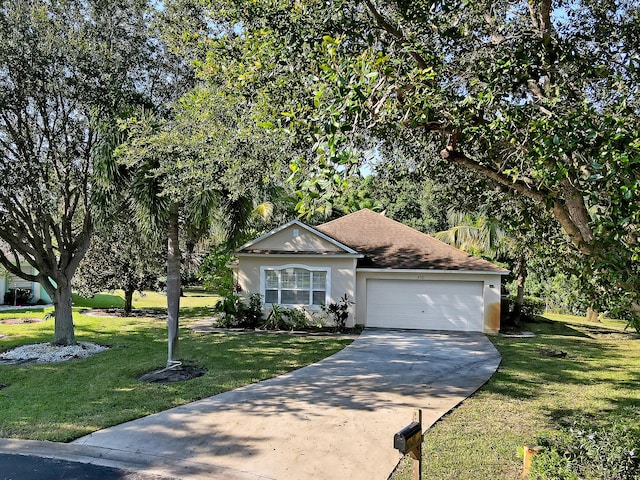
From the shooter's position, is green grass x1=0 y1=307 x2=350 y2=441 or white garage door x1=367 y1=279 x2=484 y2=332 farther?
white garage door x1=367 y1=279 x2=484 y2=332

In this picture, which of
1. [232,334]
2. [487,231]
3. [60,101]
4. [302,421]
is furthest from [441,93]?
[487,231]

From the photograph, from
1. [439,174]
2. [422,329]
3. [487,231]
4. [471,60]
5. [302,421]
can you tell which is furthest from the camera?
[487,231]

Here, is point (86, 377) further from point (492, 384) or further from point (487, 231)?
point (487, 231)

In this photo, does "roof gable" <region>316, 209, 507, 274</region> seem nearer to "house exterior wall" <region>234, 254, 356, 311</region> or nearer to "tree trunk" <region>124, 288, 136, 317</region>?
"house exterior wall" <region>234, 254, 356, 311</region>

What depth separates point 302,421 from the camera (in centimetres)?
727

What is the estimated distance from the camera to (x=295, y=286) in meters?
18.3

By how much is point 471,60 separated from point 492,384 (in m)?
6.39

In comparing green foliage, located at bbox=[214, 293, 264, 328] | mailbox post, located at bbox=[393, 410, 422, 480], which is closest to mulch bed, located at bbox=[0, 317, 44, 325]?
green foliage, located at bbox=[214, 293, 264, 328]

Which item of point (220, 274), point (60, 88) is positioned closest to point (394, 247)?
point (220, 274)

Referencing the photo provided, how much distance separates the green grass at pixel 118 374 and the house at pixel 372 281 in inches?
108

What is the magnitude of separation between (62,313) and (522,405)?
1127 centimetres

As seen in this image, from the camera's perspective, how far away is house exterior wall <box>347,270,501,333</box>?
17.6m

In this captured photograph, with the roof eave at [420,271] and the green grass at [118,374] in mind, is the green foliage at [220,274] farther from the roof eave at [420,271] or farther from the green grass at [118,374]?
the roof eave at [420,271]

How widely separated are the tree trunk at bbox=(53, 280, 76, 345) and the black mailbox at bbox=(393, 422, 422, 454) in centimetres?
1134
